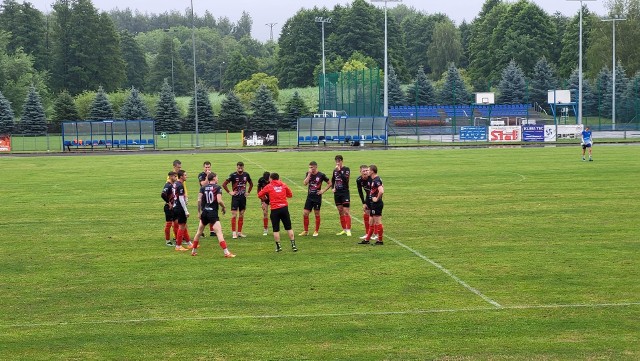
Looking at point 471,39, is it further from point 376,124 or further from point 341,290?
point 341,290

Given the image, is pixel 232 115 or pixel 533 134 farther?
pixel 232 115

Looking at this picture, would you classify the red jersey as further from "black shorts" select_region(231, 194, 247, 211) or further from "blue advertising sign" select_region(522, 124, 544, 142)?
"blue advertising sign" select_region(522, 124, 544, 142)

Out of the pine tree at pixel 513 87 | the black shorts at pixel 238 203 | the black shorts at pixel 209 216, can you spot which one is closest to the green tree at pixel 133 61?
the pine tree at pixel 513 87

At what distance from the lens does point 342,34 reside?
160 meters

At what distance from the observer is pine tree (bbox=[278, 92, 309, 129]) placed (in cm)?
11250

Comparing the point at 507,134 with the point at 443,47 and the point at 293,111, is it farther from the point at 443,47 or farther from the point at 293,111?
the point at 443,47

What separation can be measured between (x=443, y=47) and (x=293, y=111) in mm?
73425

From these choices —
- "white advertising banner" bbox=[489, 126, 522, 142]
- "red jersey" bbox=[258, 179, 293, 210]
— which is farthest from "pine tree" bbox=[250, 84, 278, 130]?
"red jersey" bbox=[258, 179, 293, 210]

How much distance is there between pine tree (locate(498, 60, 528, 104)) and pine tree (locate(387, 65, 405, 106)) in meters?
12.9

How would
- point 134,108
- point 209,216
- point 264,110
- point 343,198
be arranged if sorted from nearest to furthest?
1. point 209,216
2. point 343,198
3. point 264,110
4. point 134,108

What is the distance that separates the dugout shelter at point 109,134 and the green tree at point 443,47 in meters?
107

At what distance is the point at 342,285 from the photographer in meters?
17.6

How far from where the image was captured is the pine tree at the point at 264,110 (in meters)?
111

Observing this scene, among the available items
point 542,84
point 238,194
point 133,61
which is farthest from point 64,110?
point 238,194
